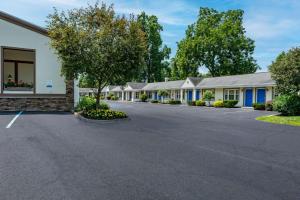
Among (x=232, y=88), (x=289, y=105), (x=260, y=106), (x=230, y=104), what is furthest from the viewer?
(x=232, y=88)

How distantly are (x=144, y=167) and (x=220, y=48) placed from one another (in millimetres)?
57453

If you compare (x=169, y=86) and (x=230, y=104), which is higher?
(x=169, y=86)

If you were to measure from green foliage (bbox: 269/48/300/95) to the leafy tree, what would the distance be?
12.6 meters

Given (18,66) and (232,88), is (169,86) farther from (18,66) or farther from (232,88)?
(18,66)

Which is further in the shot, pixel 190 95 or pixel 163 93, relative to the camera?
pixel 163 93

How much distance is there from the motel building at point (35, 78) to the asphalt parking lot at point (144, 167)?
30.1 feet

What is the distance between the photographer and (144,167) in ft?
20.8

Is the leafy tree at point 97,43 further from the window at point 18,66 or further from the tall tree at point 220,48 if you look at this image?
the tall tree at point 220,48

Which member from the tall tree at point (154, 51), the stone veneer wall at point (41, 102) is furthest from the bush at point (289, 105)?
the tall tree at point (154, 51)

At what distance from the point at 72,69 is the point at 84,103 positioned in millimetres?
4192

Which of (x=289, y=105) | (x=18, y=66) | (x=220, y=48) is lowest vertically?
(x=289, y=105)

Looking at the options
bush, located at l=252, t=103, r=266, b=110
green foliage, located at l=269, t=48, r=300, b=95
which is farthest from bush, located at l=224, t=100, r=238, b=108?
green foliage, located at l=269, t=48, r=300, b=95

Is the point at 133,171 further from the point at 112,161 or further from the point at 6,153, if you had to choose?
the point at 6,153

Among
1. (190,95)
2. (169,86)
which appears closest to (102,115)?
(190,95)
